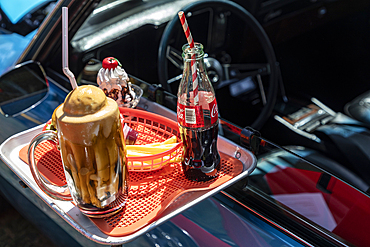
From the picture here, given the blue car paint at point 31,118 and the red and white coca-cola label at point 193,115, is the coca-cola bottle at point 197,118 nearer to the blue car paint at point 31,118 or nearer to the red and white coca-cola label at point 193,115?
the red and white coca-cola label at point 193,115

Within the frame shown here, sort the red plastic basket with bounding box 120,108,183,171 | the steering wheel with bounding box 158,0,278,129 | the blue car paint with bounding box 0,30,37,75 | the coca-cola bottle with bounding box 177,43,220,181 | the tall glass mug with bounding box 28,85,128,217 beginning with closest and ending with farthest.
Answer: the tall glass mug with bounding box 28,85,128,217
the coca-cola bottle with bounding box 177,43,220,181
the red plastic basket with bounding box 120,108,183,171
the blue car paint with bounding box 0,30,37,75
the steering wheel with bounding box 158,0,278,129

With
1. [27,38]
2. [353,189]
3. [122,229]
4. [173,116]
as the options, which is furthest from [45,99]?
[353,189]

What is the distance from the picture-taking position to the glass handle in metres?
0.63

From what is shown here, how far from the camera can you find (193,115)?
2.36 ft

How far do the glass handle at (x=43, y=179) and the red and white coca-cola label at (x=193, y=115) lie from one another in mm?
263

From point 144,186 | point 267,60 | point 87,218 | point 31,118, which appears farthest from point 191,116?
point 267,60

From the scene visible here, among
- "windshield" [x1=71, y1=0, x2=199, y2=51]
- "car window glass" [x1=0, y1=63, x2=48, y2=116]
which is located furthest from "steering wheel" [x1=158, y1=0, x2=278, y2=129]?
"car window glass" [x1=0, y1=63, x2=48, y2=116]

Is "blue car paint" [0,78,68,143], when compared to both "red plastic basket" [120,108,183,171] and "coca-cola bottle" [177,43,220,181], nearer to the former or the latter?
"red plastic basket" [120,108,183,171]

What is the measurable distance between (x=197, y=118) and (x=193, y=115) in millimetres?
11

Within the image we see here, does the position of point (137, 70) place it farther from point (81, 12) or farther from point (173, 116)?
point (173, 116)

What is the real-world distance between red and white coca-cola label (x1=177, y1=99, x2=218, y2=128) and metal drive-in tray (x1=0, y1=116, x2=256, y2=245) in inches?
5.4

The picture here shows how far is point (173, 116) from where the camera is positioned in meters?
1.01

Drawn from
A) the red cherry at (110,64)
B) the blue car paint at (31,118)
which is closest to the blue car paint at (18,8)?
the blue car paint at (31,118)

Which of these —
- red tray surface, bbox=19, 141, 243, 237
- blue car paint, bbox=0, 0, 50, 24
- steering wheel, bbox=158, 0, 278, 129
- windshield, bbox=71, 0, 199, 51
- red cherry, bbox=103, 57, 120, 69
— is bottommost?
steering wheel, bbox=158, 0, 278, 129
